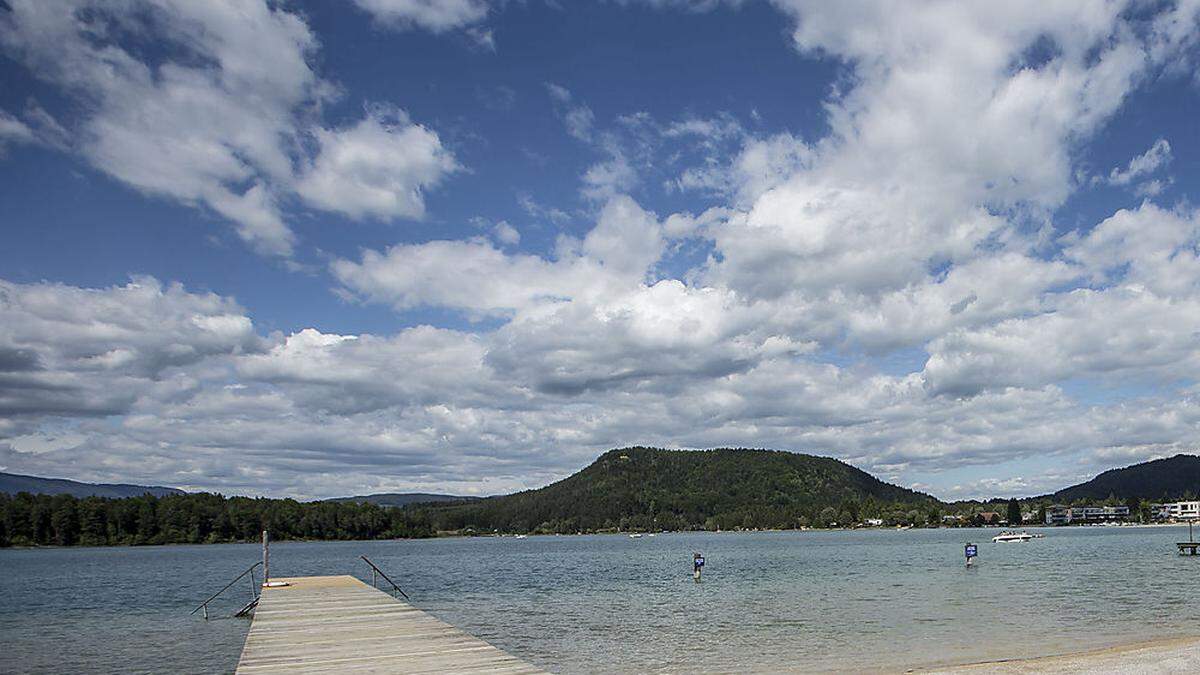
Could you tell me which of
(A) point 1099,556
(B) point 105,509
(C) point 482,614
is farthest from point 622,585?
(B) point 105,509

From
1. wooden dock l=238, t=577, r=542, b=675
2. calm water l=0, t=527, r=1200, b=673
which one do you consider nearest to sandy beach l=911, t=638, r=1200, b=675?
calm water l=0, t=527, r=1200, b=673

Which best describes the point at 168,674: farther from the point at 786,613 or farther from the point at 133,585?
the point at 133,585

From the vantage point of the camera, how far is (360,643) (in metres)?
21.2

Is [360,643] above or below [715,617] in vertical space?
above

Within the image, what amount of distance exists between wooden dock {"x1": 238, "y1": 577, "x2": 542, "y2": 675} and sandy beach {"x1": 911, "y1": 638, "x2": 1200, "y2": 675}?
433 inches

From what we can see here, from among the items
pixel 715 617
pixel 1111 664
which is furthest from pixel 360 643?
pixel 715 617

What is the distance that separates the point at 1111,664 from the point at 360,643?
1753cm

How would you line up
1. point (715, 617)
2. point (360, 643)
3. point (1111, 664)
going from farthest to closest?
1. point (715, 617)
2. point (1111, 664)
3. point (360, 643)

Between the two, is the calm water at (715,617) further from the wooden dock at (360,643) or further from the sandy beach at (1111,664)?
the wooden dock at (360,643)

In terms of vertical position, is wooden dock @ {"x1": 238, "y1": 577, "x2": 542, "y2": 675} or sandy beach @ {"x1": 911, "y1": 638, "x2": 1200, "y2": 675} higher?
wooden dock @ {"x1": 238, "y1": 577, "x2": 542, "y2": 675}

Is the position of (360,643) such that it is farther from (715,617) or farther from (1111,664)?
(715,617)

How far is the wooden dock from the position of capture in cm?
1762

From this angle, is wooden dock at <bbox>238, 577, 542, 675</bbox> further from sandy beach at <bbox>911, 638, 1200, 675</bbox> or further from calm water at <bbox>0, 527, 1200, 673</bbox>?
sandy beach at <bbox>911, 638, 1200, 675</bbox>

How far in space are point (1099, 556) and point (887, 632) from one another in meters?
71.4
